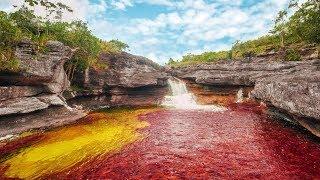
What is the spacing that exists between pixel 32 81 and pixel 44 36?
6.77 meters

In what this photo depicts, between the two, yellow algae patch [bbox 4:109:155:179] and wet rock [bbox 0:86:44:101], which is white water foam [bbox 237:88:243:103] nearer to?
yellow algae patch [bbox 4:109:155:179]

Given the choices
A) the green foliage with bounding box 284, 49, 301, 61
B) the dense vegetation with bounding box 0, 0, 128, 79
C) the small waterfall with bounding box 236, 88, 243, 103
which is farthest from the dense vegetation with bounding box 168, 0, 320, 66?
the dense vegetation with bounding box 0, 0, 128, 79

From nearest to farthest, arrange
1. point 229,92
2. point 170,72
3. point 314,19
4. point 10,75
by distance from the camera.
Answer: point 10,75 < point 314,19 < point 229,92 < point 170,72

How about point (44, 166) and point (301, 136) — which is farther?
point (301, 136)

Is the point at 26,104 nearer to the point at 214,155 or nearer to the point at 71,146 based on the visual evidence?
the point at 71,146

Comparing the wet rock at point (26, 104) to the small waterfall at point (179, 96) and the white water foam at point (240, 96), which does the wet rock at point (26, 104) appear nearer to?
the small waterfall at point (179, 96)

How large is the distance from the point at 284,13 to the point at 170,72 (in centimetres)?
2520

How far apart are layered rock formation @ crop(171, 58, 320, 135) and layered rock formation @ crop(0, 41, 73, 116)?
2372 centimetres

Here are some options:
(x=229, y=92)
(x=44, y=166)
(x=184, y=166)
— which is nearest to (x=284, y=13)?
(x=229, y=92)

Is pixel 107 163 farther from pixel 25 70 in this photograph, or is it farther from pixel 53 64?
pixel 53 64

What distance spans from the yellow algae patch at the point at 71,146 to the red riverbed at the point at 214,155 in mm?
1414

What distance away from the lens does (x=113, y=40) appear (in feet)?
252

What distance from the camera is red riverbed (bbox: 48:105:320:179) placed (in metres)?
17.4

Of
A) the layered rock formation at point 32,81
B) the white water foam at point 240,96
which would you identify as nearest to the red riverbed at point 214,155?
the layered rock formation at point 32,81
